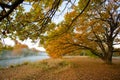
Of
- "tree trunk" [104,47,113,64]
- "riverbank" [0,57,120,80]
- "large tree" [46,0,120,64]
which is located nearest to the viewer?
"riverbank" [0,57,120,80]

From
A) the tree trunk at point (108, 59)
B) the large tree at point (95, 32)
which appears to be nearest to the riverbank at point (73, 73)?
the tree trunk at point (108, 59)

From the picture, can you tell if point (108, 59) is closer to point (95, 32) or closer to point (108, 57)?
point (108, 57)

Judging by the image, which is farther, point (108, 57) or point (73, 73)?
point (108, 57)

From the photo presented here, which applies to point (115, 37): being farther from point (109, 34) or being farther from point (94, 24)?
point (94, 24)

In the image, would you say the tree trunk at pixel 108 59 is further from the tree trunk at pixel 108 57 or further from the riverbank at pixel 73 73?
the riverbank at pixel 73 73

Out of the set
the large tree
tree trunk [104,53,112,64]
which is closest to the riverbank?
tree trunk [104,53,112,64]

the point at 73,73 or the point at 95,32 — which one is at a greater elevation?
the point at 95,32

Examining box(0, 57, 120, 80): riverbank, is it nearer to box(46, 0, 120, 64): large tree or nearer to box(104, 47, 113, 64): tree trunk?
box(104, 47, 113, 64): tree trunk

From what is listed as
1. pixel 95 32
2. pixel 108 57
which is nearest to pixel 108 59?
pixel 108 57

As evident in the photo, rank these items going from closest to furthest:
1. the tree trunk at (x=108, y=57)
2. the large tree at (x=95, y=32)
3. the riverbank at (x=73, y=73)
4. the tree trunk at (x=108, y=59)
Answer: the riverbank at (x=73, y=73) < the large tree at (x=95, y=32) < the tree trunk at (x=108, y=57) < the tree trunk at (x=108, y=59)

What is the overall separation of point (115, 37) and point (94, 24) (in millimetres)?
3794

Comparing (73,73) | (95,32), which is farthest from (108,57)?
(73,73)

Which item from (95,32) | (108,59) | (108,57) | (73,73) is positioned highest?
(95,32)

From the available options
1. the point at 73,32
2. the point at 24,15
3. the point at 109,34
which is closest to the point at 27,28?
the point at 24,15
